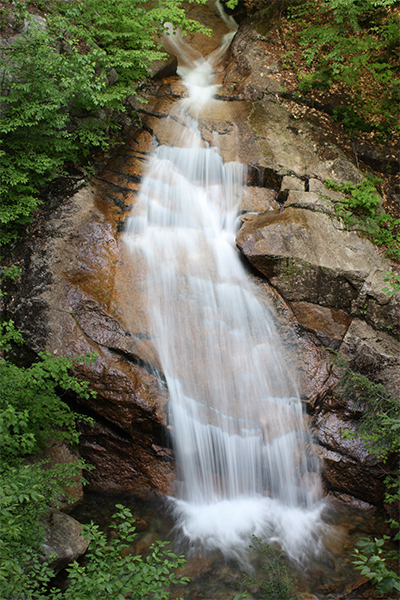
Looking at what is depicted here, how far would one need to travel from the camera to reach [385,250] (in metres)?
6.50

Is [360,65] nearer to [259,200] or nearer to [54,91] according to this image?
[259,200]

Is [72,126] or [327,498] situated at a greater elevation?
[72,126]

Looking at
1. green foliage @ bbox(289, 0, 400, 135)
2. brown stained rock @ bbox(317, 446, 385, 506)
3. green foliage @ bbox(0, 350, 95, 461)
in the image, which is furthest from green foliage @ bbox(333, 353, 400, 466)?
green foliage @ bbox(289, 0, 400, 135)

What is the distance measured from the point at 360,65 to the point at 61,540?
10.3 m

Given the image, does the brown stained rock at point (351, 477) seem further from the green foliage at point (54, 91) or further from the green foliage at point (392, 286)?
the green foliage at point (54, 91)

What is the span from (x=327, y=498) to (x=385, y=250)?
13.1 ft

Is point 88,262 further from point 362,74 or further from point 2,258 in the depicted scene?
point 362,74

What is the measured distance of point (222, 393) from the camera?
207 inches

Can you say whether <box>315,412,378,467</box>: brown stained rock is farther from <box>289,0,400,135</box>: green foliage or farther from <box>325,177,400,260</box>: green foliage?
Result: <box>289,0,400,135</box>: green foliage

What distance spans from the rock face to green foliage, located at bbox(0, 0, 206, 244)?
1.82 feet

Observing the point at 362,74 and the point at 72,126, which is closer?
the point at 72,126

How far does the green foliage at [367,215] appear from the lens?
6637 millimetres

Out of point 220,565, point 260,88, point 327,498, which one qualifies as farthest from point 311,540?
point 260,88

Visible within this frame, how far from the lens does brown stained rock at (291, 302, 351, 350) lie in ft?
18.9
